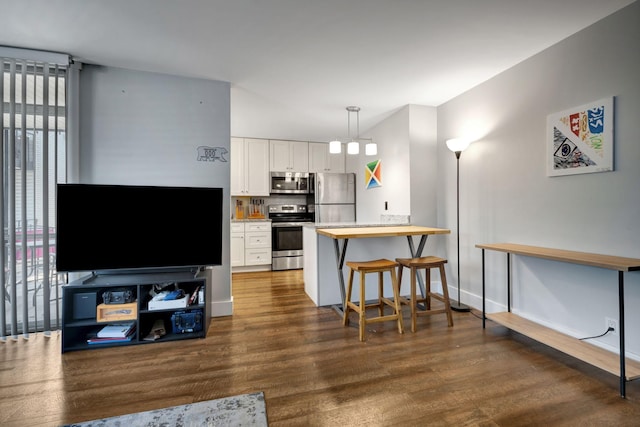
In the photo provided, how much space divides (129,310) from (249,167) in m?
3.48

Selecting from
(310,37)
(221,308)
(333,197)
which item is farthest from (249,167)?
(310,37)

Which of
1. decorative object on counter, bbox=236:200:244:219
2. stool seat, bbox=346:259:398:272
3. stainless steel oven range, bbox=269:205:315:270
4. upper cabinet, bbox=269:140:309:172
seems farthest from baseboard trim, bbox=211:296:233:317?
upper cabinet, bbox=269:140:309:172

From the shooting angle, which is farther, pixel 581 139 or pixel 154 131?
pixel 154 131

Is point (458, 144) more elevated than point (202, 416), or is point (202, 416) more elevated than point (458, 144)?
point (458, 144)

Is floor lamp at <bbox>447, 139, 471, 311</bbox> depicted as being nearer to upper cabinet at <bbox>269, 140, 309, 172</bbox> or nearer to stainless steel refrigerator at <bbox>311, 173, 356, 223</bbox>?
stainless steel refrigerator at <bbox>311, 173, 356, 223</bbox>

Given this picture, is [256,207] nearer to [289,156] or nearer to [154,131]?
[289,156]

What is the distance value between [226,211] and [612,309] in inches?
130

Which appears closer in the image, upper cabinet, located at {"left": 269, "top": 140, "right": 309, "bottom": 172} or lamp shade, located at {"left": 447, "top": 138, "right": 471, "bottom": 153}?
lamp shade, located at {"left": 447, "top": 138, "right": 471, "bottom": 153}

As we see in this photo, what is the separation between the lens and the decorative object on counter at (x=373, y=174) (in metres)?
4.64

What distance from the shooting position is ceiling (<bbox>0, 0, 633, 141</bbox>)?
201 centimetres

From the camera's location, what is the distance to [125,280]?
2.56 metres

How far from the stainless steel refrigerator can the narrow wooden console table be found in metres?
3.31

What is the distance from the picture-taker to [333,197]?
568cm

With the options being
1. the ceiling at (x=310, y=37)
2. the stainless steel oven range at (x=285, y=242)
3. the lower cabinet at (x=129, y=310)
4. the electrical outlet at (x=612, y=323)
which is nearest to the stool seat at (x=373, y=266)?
the lower cabinet at (x=129, y=310)
